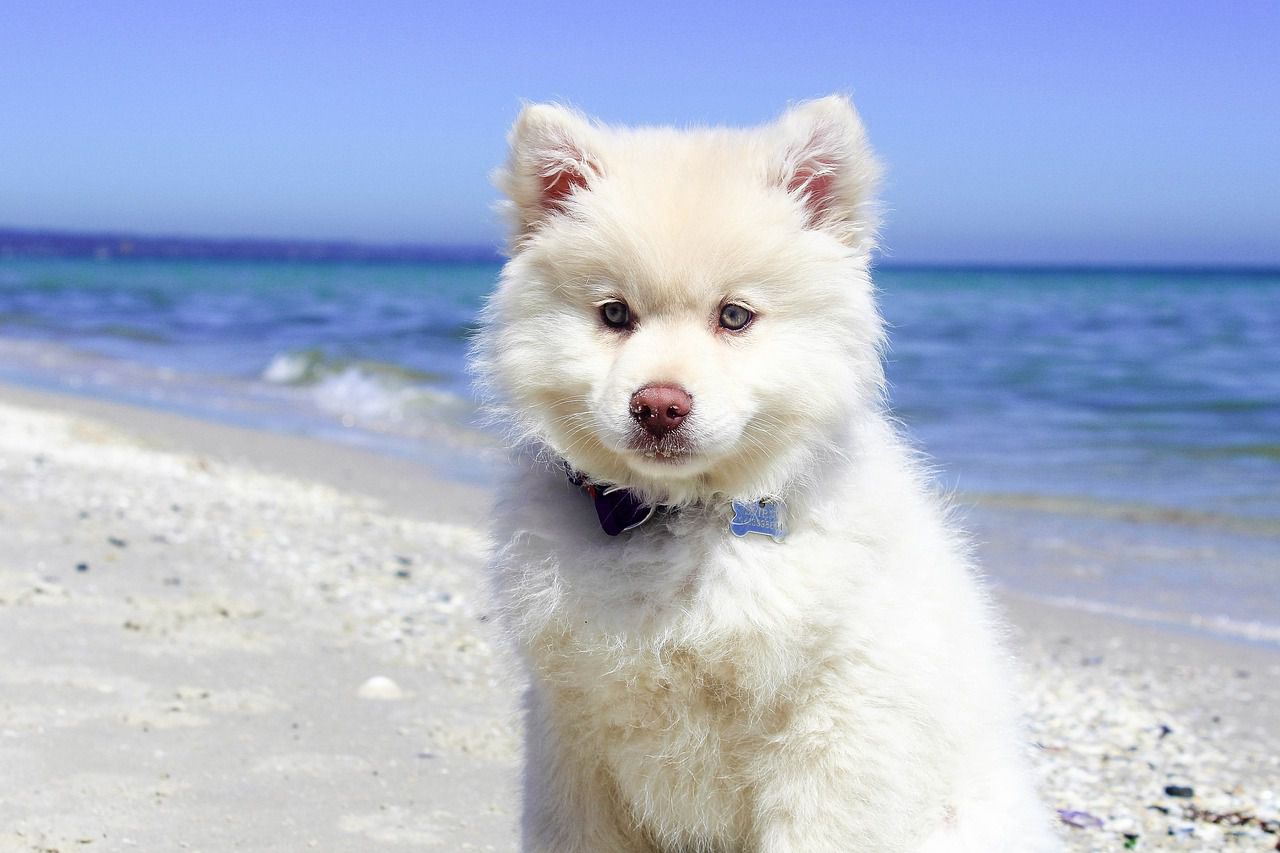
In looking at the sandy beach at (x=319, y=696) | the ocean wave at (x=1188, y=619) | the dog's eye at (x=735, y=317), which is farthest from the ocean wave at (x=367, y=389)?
the dog's eye at (x=735, y=317)

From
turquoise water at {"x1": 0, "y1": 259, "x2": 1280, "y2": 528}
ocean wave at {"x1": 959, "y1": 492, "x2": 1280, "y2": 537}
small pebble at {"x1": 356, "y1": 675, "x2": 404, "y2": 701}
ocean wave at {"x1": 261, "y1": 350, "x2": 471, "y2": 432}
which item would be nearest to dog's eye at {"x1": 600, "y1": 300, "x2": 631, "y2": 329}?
turquoise water at {"x1": 0, "y1": 259, "x2": 1280, "y2": 528}

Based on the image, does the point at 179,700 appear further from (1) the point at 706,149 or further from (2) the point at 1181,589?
(2) the point at 1181,589

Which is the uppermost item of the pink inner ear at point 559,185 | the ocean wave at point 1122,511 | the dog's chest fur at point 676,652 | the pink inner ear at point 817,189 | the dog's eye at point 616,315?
the pink inner ear at point 817,189

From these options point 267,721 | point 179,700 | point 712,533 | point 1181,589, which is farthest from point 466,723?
point 1181,589

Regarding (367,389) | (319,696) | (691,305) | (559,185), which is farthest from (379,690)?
(367,389)

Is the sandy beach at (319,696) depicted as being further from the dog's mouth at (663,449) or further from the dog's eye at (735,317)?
the dog's eye at (735,317)

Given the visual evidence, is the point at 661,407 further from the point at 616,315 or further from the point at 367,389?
the point at 367,389

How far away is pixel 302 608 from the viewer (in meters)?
5.67

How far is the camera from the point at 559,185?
2840 mm

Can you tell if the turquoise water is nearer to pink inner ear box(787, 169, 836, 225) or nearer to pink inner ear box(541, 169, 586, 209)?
pink inner ear box(787, 169, 836, 225)

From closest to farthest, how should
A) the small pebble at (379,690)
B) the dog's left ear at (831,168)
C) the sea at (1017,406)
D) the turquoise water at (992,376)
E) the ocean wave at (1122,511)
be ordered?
the dog's left ear at (831,168) → the small pebble at (379,690) → the sea at (1017,406) → the ocean wave at (1122,511) → the turquoise water at (992,376)

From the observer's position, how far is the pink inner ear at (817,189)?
275cm

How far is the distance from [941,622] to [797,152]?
3.70 ft

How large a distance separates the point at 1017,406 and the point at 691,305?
501 inches
